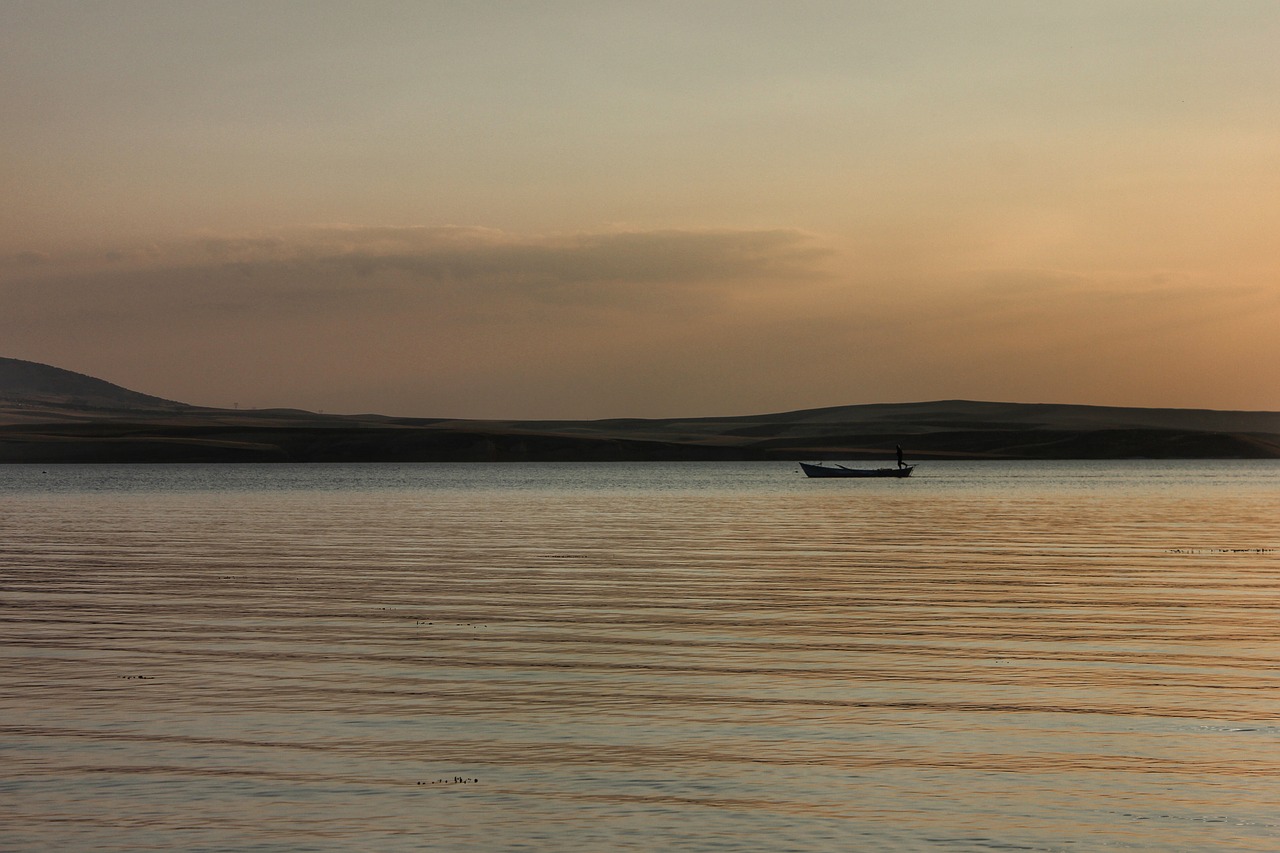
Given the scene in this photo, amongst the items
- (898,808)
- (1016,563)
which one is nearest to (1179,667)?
(898,808)

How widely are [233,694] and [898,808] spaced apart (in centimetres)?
914

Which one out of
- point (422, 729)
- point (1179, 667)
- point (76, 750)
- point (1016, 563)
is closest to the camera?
point (76, 750)

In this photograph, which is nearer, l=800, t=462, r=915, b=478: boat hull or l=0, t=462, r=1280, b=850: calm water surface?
l=0, t=462, r=1280, b=850: calm water surface

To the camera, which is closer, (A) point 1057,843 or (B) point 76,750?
(A) point 1057,843

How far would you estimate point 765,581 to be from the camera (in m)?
32.2

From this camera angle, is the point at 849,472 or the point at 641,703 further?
the point at 849,472

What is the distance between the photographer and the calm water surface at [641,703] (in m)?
11.8

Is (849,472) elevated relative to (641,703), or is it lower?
lower

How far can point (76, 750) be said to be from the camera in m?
14.4

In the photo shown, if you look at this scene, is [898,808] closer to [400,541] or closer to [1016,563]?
[1016,563]

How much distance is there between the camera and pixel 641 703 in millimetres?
16766

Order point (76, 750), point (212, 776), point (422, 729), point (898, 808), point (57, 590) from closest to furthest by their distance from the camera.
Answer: point (898, 808)
point (212, 776)
point (76, 750)
point (422, 729)
point (57, 590)

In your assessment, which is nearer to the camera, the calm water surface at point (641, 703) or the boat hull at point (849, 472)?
the calm water surface at point (641, 703)

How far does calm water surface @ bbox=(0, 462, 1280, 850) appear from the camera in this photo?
38.7ft
